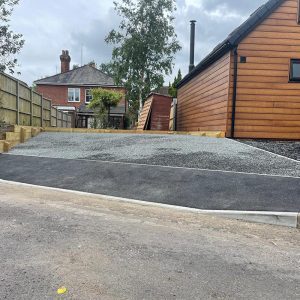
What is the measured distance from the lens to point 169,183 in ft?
22.5

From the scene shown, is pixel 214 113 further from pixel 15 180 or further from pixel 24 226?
pixel 24 226

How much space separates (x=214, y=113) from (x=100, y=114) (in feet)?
62.0

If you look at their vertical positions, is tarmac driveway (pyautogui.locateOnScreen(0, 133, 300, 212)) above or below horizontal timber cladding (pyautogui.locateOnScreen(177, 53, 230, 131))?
below

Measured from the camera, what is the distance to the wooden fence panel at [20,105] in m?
12.2

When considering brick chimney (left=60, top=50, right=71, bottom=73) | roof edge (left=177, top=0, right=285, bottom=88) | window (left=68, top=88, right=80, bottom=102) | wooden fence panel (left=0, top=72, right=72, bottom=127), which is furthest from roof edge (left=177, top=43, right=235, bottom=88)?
brick chimney (left=60, top=50, right=71, bottom=73)

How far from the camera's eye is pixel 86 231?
4.09 meters

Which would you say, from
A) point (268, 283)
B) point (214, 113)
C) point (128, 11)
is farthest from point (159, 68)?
point (268, 283)

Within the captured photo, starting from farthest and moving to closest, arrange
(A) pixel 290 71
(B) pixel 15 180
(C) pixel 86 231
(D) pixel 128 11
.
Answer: (D) pixel 128 11 < (A) pixel 290 71 < (B) pixel 15 180 < (C) pixel 86 231

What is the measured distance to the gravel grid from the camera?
7895 millimetres

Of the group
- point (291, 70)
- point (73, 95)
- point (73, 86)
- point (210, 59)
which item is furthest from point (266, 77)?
A: point (73, 95)

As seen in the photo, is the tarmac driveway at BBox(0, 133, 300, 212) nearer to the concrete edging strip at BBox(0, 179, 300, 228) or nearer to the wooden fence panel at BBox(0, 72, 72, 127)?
the concrete edging strip at BBox(0, 179, 300, 228)

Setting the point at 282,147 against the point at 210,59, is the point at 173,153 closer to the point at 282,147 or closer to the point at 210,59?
the point at 282,147

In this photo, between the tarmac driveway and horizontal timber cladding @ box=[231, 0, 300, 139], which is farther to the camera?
horizontal timber cladding @ box=[231, 0, 300, 139]

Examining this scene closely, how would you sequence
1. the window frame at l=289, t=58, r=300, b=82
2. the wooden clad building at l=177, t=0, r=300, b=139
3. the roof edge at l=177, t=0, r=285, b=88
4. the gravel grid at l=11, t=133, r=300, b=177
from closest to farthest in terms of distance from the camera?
the gravel grid at l=11, t=133, r=300, b=177, the roof edge at l=177, t=0, r=285, b=88, the wooden clad building at l=177, t=0, r=300, b=139, the window frame at l=289, t=58, r=300, b=82
